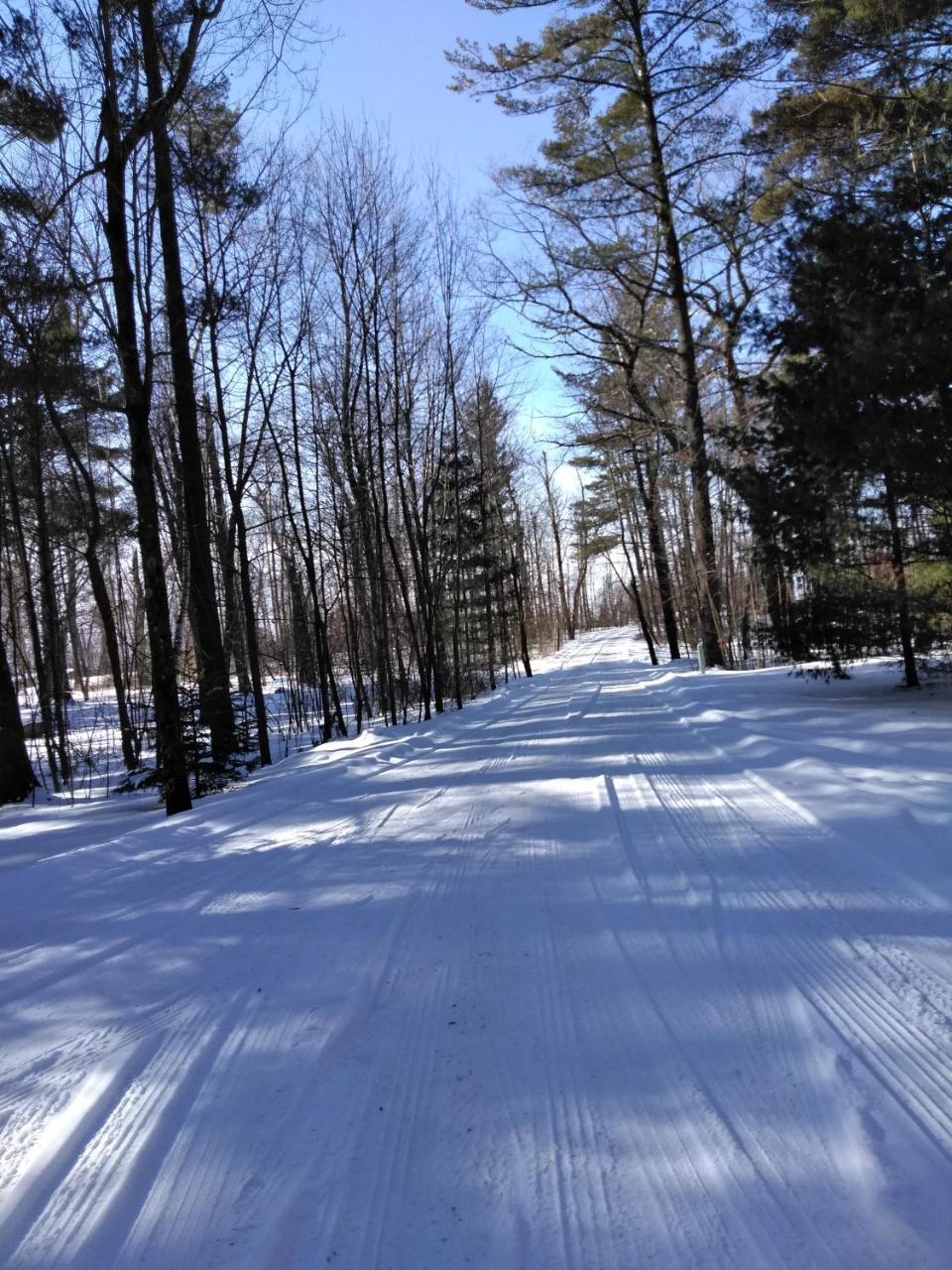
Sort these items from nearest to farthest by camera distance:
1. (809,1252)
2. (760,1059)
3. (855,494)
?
(809,1252) → (760,1059) → (855,494)

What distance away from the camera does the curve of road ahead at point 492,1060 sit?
74.0 inches

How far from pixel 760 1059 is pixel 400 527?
23.1m

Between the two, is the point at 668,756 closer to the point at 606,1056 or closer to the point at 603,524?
Result: the point at 606,1056

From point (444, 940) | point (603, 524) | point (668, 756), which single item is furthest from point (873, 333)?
point (603, 524)

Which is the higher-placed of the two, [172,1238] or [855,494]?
[855,494]

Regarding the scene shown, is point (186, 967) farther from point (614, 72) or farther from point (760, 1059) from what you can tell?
point (614, 72)

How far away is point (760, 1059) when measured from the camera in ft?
8.04

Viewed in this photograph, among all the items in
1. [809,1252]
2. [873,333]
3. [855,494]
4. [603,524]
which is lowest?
[809,1252]

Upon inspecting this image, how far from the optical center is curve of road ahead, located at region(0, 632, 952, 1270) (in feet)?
6.17

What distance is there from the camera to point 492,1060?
258 cm

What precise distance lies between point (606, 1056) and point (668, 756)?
524cm

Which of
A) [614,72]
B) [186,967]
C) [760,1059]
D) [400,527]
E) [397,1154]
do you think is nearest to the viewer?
[397,1154]

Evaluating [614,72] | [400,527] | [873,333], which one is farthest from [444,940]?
[400,527]

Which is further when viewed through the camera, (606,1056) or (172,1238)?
(606,1056)
